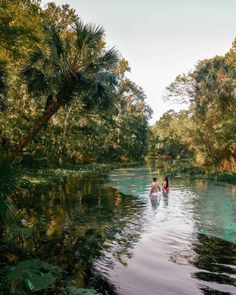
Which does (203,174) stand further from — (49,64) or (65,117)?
(49,64)

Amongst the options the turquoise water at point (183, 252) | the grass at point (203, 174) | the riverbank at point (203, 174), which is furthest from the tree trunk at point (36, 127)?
the grass at point (203, 174)

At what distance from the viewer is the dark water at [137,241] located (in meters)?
8.34

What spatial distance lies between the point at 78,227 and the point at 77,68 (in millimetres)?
6796

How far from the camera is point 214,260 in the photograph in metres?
9.91

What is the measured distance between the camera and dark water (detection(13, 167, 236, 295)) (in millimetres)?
8336

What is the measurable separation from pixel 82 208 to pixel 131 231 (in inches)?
214

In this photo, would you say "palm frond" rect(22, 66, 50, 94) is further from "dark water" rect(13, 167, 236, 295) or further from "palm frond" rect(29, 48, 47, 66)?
"dark water" rect(13, 167, 236, 295)

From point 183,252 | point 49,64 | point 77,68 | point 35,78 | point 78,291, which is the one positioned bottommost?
point 183,252

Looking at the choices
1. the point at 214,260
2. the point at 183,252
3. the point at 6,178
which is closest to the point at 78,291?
the point at 6,178

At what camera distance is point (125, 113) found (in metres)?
73.8

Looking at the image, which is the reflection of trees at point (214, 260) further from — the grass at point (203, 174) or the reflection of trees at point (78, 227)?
the grass at point (203, 174)

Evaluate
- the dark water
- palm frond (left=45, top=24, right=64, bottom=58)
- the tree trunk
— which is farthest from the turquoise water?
palm frond (left=45, top=24, right=64, bottom=58)

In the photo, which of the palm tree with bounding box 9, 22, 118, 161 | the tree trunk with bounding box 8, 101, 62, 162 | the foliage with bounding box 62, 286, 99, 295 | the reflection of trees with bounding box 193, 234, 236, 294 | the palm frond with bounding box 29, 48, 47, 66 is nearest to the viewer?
the foliage with bounding box 62, 286, 99, 295

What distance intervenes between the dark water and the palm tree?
5298 millimetres
